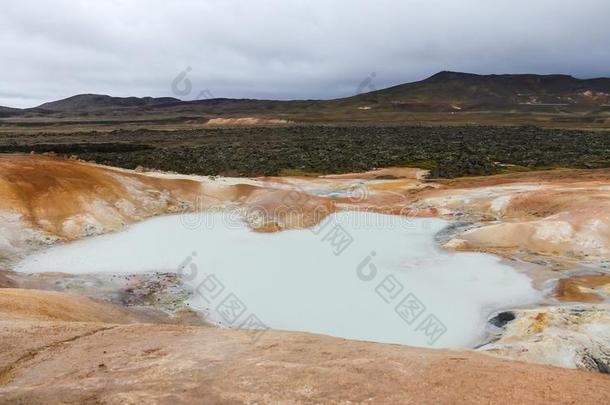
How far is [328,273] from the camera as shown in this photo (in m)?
23.2

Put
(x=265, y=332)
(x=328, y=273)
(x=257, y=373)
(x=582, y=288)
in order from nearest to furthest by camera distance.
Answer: (x=257, y=373) → (x=265, y=332) → (x=582, y=288) → (x=328, y=273)

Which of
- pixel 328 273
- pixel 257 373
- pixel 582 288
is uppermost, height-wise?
pixel 257 373

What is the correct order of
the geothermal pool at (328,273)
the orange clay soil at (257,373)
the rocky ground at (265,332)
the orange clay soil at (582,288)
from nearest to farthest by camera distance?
the orange clay soil at (257,373) → the rocky ground at (265,332) → the geothermal pool at (328,273) → the orange clay soil at (582,288)

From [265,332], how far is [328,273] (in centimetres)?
992

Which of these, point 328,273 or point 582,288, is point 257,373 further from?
point 582,288

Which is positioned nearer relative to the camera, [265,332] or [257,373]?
[257,373]

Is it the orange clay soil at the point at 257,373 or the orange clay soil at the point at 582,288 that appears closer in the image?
the orange clay soil at the point at 257,373

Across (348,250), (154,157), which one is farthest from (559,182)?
(154,157)

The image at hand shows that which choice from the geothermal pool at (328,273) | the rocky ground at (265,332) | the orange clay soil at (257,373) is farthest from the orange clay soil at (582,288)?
the orange clay soil at (257,373)

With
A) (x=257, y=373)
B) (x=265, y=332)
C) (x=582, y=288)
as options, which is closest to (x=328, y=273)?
(x=265, y=332)

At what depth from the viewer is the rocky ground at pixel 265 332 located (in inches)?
367

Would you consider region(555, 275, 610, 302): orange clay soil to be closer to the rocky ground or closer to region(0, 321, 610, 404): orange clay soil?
the rocky ground

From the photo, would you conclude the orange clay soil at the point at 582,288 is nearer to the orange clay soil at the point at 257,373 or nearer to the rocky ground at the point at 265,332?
the rocky ground at the point at 265,332

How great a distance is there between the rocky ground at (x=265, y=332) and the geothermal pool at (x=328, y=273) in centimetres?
115
